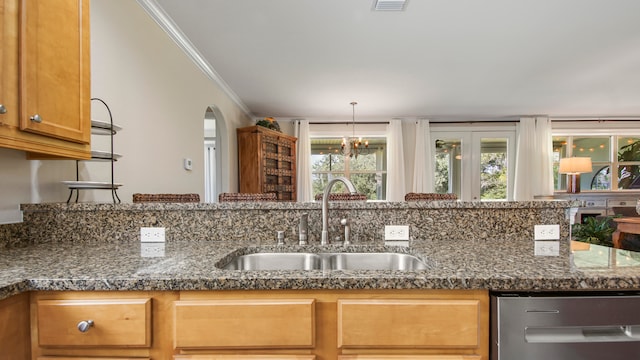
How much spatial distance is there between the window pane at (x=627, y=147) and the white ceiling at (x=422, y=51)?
132 cm

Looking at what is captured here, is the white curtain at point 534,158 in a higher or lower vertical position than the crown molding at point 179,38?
lower

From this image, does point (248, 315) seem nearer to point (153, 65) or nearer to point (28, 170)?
point (28, 170)

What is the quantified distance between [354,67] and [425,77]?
92cm

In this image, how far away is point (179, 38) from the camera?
2.63 m

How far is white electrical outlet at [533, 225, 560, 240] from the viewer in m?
1.36

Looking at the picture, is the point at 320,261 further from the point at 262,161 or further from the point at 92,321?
the point at 262,161

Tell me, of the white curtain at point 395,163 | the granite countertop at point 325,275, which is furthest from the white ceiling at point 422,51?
the granite countertop at point 325,275

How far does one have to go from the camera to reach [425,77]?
3.63 metres

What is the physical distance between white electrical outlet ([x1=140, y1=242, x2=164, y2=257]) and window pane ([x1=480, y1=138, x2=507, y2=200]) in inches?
226

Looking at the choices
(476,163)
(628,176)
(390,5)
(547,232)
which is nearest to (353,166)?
(476,163)

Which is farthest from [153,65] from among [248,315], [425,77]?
[425,77]

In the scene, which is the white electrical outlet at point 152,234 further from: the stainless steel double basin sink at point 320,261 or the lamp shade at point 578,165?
the lamp shade at point 578,165

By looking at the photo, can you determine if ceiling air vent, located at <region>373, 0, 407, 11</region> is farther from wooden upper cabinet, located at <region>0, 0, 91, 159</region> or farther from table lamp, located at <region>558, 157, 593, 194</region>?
table lamp, located at <region>558, 157, 593, 194</region>

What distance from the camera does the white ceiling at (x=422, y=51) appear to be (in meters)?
2.30
